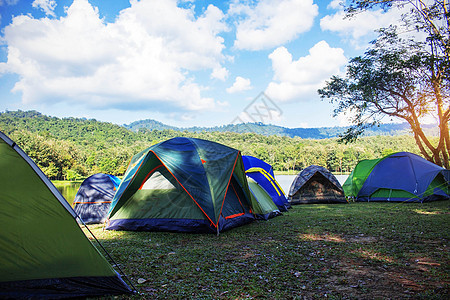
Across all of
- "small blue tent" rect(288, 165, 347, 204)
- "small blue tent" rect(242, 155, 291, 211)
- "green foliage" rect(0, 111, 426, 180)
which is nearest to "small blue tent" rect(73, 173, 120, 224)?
"small blue tent" rect(242, 155, 291, 211)

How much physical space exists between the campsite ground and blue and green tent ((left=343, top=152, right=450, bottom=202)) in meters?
5.71

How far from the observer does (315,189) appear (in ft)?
42.0

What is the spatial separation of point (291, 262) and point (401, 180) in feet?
34.0

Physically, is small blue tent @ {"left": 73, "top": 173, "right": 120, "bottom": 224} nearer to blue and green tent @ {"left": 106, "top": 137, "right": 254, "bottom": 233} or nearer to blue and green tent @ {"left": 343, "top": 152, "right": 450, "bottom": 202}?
blue and green tent @ {"left": 106, "top": 137, "right": 254, "bottom": 233}

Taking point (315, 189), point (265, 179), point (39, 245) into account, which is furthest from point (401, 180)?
point (39, 245)

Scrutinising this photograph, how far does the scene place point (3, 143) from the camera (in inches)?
113

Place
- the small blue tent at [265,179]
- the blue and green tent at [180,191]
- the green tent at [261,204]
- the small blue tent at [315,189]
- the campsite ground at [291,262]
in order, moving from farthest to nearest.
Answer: the small blue tent at [315,189] → the small blue tent at [265,179] → the green tent at [261,204] → the blue and green tent at [180,191] → the campsite ground at [291,262]

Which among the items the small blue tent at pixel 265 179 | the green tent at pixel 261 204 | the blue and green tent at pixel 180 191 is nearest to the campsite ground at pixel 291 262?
the blue and green tent at pixel 180 191

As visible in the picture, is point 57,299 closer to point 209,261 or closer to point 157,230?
point 209,261

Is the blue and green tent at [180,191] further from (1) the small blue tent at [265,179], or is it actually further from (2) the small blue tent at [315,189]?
(2) the small blue tent at [315,189]

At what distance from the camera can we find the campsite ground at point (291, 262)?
10.00ft

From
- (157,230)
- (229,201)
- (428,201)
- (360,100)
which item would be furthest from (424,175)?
(157,230)

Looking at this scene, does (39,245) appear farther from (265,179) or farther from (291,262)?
(265,179)

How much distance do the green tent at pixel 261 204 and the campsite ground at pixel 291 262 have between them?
118cm
